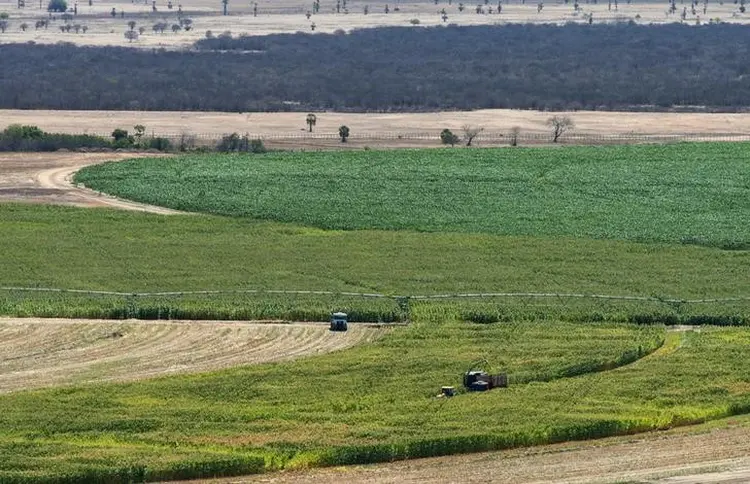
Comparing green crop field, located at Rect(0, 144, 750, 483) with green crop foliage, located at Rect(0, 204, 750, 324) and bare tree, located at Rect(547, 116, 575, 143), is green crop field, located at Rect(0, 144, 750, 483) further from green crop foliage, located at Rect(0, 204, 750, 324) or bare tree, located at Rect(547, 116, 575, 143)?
bare tree, located at Rect(547, 116, 575, 143)

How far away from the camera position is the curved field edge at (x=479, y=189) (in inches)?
3671

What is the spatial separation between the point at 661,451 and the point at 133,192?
53.0 metres

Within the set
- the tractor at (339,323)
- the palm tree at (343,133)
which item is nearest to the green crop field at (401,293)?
the tractor at (339,323)

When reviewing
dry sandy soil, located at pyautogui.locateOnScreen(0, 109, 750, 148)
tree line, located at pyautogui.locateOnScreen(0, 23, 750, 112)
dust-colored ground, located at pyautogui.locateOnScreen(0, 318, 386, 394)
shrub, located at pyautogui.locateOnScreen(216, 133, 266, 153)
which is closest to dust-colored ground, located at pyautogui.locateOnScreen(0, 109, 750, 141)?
dry sandy soil, located at pyautogui.locateOnScreen(0, 109, 750, 148)

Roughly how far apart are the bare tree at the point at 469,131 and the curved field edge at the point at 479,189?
23.2ft

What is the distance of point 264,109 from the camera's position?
5605 inches

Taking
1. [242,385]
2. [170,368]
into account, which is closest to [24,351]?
[170,368]

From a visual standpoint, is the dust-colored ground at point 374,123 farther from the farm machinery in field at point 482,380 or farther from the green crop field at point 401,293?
the farm machinery in field at point 482,380

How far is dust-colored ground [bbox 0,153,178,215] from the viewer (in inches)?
3844

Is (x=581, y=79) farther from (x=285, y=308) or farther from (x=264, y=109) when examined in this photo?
(x=285, y=308)

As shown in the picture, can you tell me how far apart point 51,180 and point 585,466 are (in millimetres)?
58547

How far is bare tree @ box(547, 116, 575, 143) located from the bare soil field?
7251cm

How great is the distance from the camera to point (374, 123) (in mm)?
133000

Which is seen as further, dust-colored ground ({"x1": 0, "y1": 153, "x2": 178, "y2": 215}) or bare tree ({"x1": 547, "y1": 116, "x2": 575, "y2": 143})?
bare tree ({"x1": 547, "y1": 116, "x2": 575, "y2": 143})
